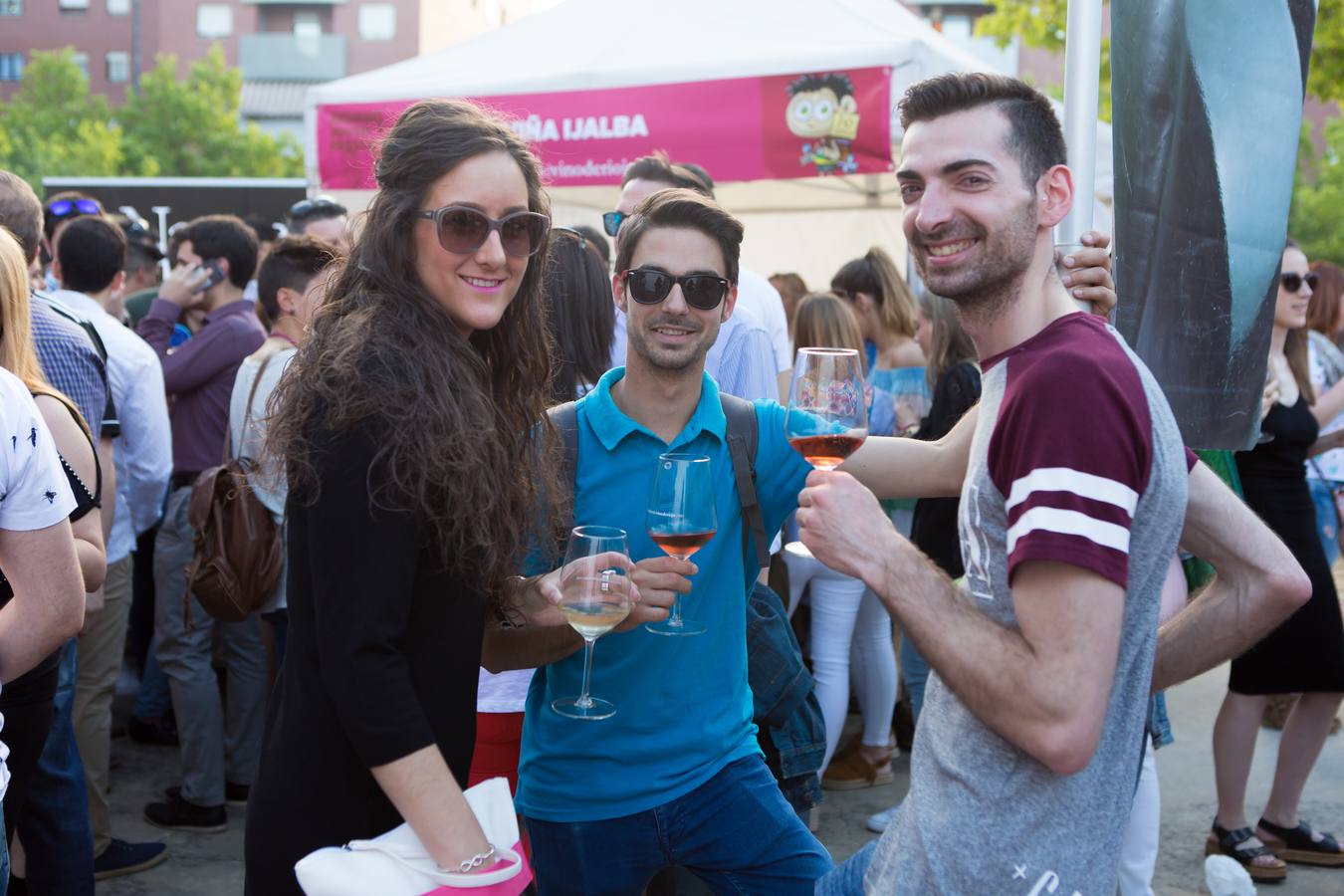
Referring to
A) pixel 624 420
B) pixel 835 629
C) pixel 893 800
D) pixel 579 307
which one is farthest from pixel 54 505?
pixel 893 800

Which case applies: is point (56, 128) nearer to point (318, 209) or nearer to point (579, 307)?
point (318, 209)

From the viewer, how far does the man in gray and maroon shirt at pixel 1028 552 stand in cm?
169

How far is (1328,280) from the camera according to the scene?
763 centimetres

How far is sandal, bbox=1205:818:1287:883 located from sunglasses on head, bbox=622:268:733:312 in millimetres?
3354

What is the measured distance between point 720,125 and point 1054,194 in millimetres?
5701

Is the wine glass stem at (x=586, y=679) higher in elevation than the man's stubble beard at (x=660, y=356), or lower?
lower

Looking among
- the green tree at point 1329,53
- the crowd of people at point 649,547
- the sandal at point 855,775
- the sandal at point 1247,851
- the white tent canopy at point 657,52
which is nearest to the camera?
the crowd of people at point 649,547

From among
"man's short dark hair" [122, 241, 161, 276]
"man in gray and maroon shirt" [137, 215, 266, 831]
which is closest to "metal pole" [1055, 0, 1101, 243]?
"man in gray and maroon shirt" [137, 215, 266, 831]

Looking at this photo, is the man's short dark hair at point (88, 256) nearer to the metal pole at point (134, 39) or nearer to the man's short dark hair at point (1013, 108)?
the man's short dark hair at point (1013, 108)

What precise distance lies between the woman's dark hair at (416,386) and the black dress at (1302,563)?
373 cm

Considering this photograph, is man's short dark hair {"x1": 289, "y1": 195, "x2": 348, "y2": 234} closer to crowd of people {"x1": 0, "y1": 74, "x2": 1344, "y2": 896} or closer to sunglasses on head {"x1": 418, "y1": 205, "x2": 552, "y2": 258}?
crowd of people {"x1": 0, "y1": 74, "x2": 1344, "y2": 896}

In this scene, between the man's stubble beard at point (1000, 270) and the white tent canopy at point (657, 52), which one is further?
the white tent canopy at point (657, 52)

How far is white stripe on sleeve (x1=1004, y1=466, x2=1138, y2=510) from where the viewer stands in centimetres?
167

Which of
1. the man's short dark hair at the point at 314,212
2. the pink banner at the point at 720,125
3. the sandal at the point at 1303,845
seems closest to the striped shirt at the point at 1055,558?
the sandal at the point at 1303,845
